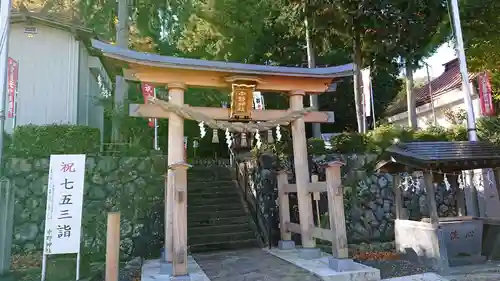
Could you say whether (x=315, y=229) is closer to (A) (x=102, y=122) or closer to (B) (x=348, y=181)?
(B) (x=348, y=181)

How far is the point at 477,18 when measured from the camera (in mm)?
14109

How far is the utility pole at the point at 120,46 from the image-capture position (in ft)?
40.3

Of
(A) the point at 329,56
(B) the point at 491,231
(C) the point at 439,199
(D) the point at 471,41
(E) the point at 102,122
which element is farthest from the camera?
(A) the point at 329,56

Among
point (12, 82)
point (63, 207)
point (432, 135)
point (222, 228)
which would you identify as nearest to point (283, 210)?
point (222, 228)

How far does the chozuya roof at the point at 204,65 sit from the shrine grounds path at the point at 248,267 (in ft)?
14.1

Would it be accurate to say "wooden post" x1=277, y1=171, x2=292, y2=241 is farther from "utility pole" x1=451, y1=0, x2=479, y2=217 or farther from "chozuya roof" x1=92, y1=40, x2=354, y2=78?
"utility pole" x1=451, y1=0, x2=479, y2=217

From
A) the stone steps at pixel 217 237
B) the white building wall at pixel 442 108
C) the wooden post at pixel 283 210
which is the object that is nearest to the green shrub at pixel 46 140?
the stone steps at pixel 217 237

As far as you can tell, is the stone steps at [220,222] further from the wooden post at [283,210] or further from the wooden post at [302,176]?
the wooden post at [302,176]

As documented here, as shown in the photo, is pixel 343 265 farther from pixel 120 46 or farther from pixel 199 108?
pixel 120 46

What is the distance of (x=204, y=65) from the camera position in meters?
7.71

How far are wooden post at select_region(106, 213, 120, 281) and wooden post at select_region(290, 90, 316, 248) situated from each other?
444 cm

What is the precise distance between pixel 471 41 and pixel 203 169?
12.3 meters

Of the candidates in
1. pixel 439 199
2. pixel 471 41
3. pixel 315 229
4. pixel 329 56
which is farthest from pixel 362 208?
pixel 329 56

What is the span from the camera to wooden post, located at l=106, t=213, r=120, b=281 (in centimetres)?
514
